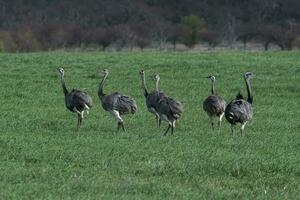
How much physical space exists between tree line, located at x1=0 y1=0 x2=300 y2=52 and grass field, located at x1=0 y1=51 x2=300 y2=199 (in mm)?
51363

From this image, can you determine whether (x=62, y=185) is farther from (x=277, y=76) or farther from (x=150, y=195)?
(x=277, y=76)

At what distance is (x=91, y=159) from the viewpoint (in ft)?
48.8

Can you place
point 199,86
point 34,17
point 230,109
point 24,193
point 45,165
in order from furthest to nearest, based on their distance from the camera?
point 34,17
point 199,86
point 230,109
point 45,165
point 24,193

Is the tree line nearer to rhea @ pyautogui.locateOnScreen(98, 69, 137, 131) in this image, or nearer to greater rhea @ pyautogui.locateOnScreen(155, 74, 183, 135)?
rhea @ pyautogui.locateOnScreen(98, 69, 137, 131)

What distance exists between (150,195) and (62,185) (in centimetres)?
138

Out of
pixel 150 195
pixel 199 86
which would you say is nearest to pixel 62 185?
pixel 150 195

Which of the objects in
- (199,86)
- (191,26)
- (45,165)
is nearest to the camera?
(45,165)

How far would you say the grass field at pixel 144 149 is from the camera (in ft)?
41.9

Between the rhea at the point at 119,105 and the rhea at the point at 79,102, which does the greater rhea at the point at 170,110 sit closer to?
the rhea at the point at 119,105

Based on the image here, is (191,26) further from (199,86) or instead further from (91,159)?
(91,159)

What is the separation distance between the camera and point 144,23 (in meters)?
107

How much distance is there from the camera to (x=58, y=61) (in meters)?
37.0

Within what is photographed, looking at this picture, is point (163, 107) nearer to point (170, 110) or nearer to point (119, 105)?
point (170, 110)

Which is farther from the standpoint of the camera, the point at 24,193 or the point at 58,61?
the point at 58,61
